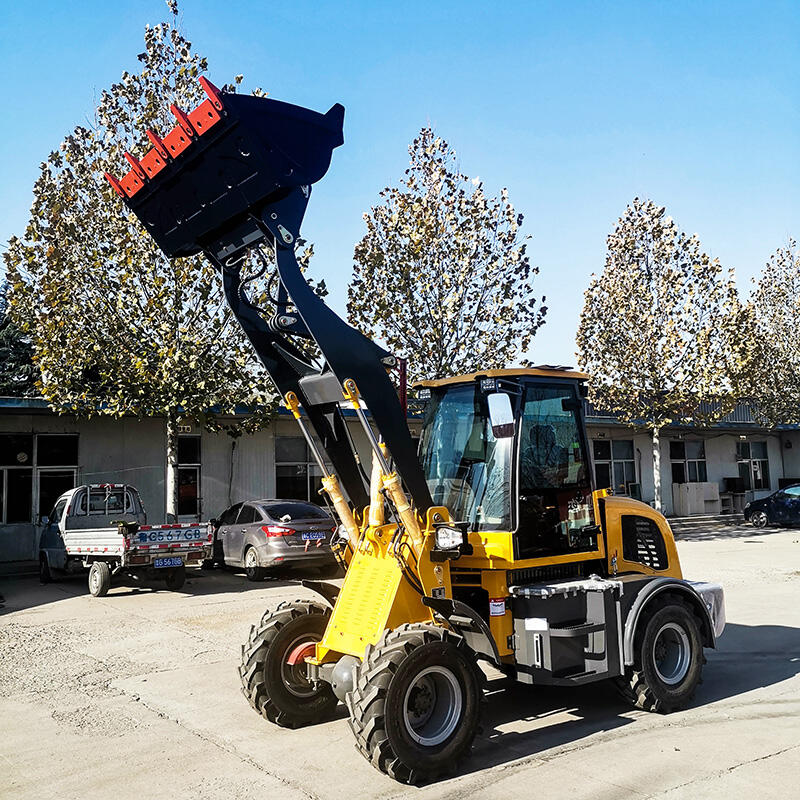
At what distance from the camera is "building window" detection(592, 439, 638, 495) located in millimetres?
32562

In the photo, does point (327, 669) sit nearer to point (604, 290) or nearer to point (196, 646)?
point (196, 646)

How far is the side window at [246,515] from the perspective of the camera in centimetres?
1770

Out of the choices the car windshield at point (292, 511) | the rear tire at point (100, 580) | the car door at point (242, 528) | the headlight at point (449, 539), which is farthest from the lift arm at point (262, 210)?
the car door at point (242, 528)

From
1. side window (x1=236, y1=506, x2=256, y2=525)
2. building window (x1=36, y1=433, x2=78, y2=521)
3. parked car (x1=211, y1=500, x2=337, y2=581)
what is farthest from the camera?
building window (x1=36, y1=433, x2=78, y2=521)

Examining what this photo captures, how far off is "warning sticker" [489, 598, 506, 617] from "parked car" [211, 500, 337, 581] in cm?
978

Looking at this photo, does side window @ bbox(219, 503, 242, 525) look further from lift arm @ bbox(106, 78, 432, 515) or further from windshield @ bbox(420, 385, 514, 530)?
lift arm @ bbox(106, 78, 432, 515)

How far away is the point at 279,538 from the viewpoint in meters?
16.5

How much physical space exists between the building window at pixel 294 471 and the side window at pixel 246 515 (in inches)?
246

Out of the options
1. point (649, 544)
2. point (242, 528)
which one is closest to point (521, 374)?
point (649, 544)

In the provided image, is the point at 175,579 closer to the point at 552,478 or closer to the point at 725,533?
the point at 552,478

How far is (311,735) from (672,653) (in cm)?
321

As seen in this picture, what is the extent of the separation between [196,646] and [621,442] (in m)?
25.9

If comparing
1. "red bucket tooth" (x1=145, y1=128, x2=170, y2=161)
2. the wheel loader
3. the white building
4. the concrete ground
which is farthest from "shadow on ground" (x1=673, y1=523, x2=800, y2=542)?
"red bucket tooth" (x1=145, y1=128, x2=170, y2=161)

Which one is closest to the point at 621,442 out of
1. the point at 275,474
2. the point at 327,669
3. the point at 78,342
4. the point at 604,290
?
the point at 604,290
